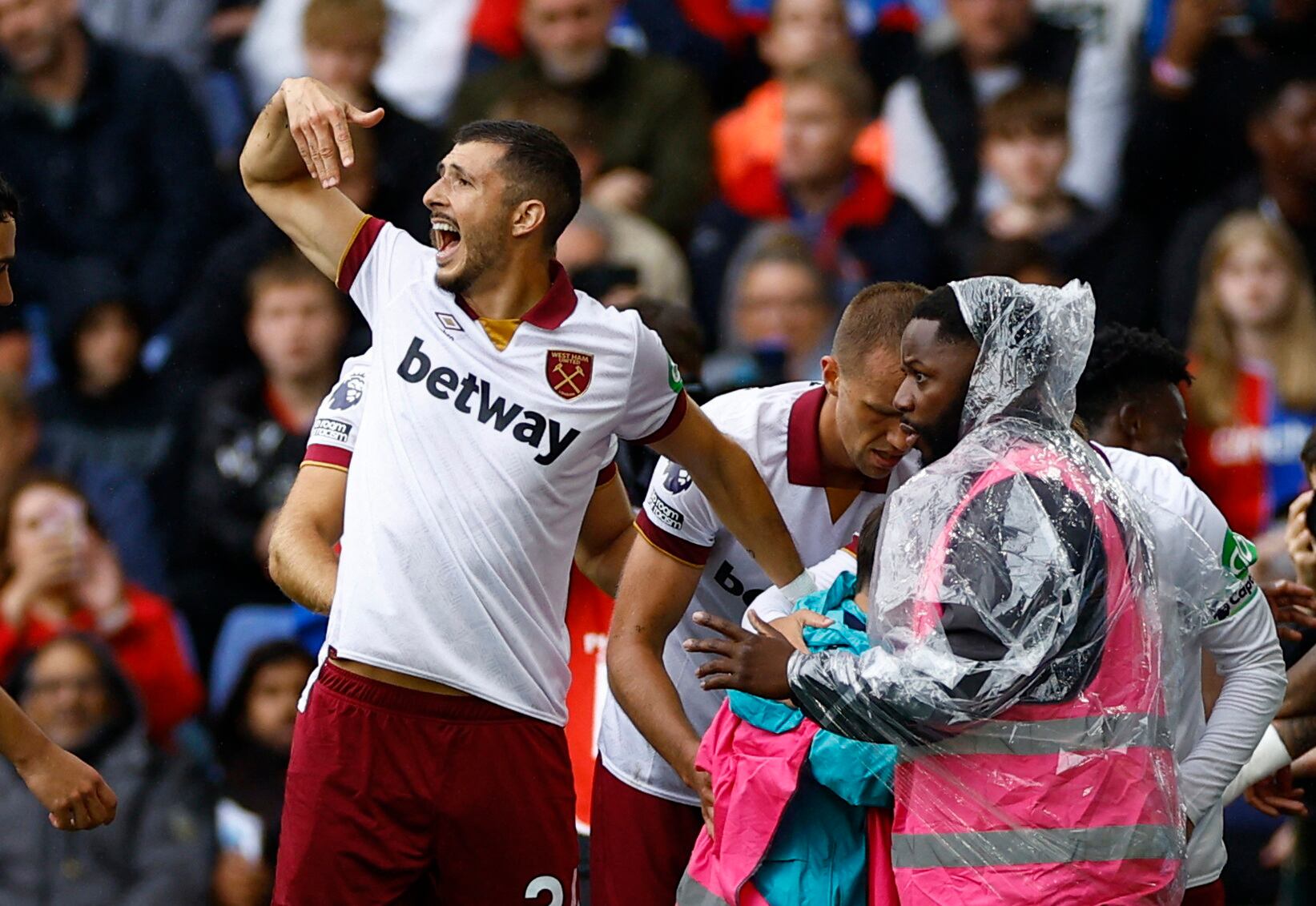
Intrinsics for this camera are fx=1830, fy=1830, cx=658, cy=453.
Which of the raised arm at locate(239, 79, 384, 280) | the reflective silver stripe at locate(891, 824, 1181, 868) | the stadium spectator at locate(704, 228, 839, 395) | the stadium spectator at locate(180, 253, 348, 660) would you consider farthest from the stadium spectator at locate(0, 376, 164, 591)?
the reflective silver stripe at locate(891, 824, 1181, 868)

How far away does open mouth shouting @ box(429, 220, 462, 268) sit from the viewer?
3418 millimetres

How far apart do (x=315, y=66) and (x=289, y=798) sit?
404 centimetres

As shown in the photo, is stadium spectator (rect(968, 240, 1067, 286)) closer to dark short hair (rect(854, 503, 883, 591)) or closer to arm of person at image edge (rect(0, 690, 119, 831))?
dark short hair (rect(854, 503, 883, 591))

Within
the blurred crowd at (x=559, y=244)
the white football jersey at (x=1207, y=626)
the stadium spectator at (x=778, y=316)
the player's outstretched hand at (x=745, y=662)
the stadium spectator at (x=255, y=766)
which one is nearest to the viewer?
the player's outstretched hand at (x=745, y=662)

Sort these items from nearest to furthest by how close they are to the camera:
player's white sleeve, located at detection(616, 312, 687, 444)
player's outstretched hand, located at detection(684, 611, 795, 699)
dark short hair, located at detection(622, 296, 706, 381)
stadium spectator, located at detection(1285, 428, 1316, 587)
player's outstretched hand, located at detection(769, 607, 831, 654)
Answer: player's outstretched hand, located at detection(684, 611, 795, 699) → player's outstretched hand, located at detection(769, 607, 831, 654) → player's white sleeve, located at detection(616, 312, 687, 444) → stadium spectator, located at detection(1285, 428, 1316, 587) → dark short hair, located at detection(622, 296, 706, 381)

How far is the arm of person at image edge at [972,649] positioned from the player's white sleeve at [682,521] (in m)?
0.77

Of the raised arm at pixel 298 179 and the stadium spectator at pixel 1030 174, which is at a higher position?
the raised arm at pixel 298 179

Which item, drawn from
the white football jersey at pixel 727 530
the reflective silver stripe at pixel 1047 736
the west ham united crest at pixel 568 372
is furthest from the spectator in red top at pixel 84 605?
the reflective silver stripe at pixel 1047 736

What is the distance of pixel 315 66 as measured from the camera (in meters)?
6.78

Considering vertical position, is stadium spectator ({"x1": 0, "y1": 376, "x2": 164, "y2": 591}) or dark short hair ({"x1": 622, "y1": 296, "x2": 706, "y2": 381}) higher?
dark short hair ({"x1": 622, "y1": 296, "x2": 706, "y2": 381})

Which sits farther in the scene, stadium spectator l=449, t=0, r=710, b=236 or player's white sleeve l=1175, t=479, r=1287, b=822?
stadium spectator l=449, t=0, r=710, b=236

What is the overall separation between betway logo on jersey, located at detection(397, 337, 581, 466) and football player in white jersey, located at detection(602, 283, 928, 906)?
1.10 feet

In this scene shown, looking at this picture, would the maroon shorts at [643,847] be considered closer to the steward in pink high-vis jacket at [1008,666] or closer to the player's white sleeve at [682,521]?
the player's white sleeve at [682,521]

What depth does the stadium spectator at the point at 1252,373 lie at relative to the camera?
6297 millimetres
